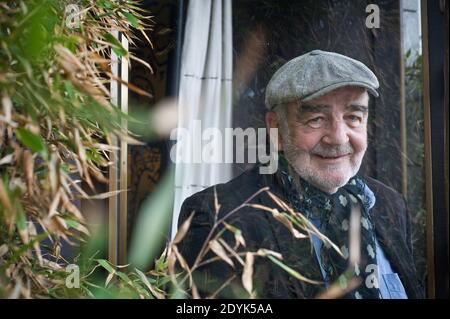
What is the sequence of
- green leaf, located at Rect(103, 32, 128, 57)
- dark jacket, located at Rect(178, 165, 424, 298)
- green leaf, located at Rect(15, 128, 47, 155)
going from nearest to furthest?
green leaf, located at Rect(15, 128, 47, 155), green leaf, located at Rect(103, 32, 128, 57), dark jacket, located at Rect(178, 165, 424, 298)

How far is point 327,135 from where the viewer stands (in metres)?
2.22

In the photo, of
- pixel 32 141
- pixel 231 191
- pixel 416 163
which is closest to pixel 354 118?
pixel 416 163

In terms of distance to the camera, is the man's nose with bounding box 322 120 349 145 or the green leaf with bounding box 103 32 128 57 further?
the man's nose with bounding box 322 120 349 145

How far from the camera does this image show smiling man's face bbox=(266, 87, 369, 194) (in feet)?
7.27

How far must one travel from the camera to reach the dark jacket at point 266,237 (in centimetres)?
211

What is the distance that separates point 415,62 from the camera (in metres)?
2.29

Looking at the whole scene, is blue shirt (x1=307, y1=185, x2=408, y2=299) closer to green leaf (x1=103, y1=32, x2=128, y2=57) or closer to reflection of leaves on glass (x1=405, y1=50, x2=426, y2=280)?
reflection of leaves on glass (x1=405, y1=50, x2=426, y2=280)

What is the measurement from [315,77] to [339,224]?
0.52m

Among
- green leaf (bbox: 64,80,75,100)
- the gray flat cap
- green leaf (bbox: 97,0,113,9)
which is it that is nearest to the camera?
green leaf (bbox: 64,80,75,100)

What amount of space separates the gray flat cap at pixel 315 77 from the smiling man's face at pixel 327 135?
0.03m

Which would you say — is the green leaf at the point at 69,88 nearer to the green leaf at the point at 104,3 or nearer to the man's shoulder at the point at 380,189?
the green leaf at the point at 104,3

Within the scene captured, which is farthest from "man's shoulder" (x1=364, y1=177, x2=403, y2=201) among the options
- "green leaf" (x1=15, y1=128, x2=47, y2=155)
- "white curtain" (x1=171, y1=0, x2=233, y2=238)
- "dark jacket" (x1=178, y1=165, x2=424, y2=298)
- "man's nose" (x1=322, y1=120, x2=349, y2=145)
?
"green leaf" (x1=15, y1=128, x2=47, y2=155)

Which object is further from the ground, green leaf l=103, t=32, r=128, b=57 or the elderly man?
green leaf l=103, t=32, r=128, b=57
